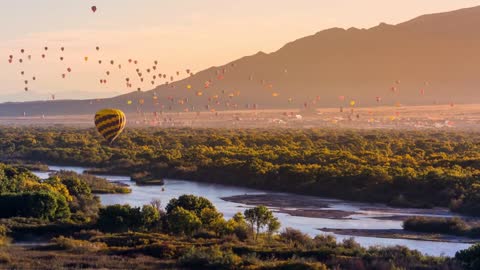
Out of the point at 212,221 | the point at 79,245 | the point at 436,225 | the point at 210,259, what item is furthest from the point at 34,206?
the point at 436,225

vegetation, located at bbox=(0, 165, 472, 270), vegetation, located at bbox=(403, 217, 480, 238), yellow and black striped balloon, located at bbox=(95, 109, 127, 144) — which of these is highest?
yellow and black striped balloon, located at bbox=(95, 109, 127, 144)

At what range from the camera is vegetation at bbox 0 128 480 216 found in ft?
192

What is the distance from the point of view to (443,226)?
43969mm

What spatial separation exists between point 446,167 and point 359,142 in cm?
3440

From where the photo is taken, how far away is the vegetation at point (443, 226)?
4288 centimetres

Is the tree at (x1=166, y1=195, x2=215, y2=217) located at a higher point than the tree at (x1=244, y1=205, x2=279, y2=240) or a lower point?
higher

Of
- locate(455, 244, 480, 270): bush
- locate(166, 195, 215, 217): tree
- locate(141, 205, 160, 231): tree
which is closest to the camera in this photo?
locate(455, 244, 480, 270): bush

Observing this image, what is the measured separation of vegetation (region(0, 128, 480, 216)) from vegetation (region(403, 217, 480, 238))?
630 cm

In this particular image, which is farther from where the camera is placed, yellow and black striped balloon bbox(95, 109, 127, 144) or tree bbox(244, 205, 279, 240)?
yellow and black striped balloon bbox(95, 109, 127, 144)

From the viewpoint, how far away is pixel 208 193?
205ft

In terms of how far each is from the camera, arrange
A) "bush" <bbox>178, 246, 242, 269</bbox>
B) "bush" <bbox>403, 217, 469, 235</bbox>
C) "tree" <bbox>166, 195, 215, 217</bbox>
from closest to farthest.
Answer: "bush" <bbox>178, 246, 242, 269</bbox> → "tree" <bbox>166, 195, 215, 217</bbox> → "bush" <bbox>403, 217, 469, 235</bbox>

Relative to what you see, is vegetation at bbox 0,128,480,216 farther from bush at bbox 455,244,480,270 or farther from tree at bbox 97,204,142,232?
bush at bbox 455,244,480,270

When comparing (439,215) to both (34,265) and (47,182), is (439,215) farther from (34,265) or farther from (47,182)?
(34,265)

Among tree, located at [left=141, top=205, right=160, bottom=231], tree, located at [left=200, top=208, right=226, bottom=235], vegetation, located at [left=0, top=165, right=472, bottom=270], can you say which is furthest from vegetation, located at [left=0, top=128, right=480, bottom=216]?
tree, located at [left=141, top=205, right=160, bottom=231]
